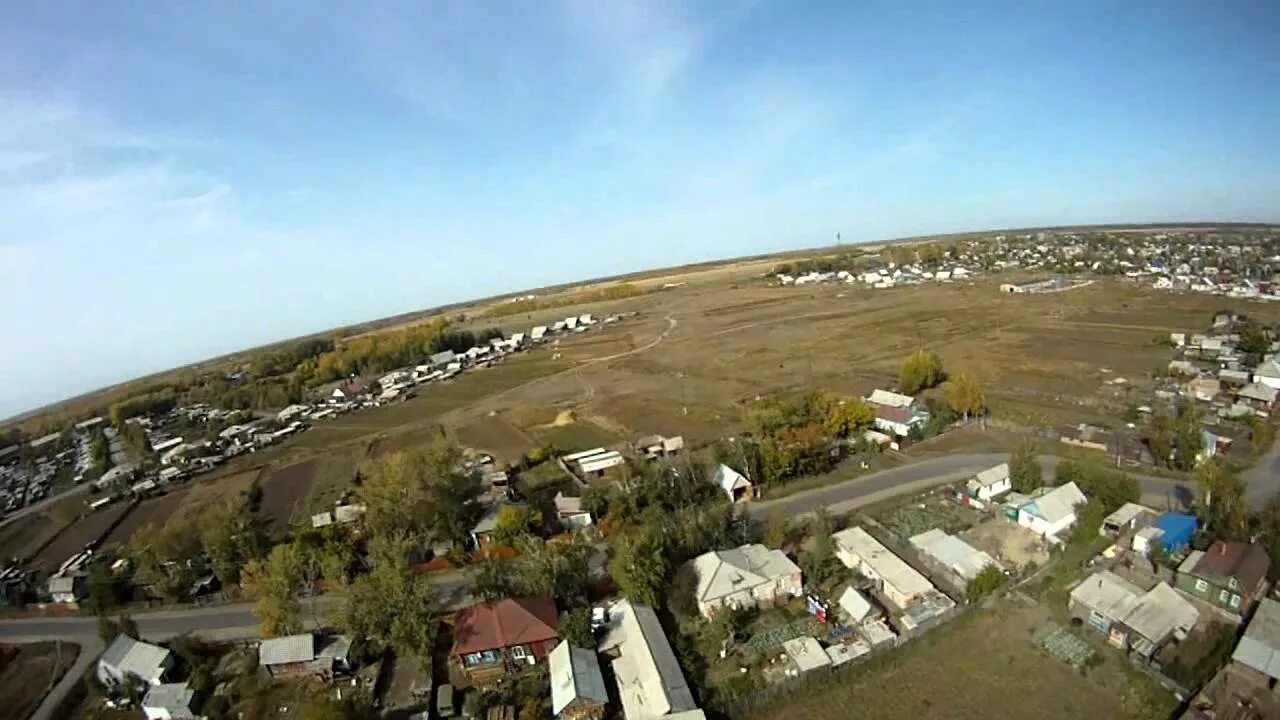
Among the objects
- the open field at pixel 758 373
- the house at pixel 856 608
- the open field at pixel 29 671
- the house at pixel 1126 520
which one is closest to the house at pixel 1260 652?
the house at pixel 1126 520

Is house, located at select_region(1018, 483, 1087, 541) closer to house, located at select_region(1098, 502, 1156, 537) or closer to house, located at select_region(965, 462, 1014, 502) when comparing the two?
house, located at select_region(1098, 502, 1156, 537)

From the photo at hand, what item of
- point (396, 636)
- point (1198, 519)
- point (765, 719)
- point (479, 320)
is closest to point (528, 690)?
point (396, 636)

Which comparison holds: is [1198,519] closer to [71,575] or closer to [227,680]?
[227,680]

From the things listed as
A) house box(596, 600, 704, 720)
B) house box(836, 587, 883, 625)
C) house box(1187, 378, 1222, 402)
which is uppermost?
house box(596, 600, 704, 720)

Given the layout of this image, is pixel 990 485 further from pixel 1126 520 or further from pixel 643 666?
pixel 643 666

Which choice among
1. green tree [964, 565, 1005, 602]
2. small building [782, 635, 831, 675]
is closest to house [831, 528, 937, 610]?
green tree [964, 565, 1005, 602]

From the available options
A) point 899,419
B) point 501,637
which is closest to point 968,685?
point 501,637
